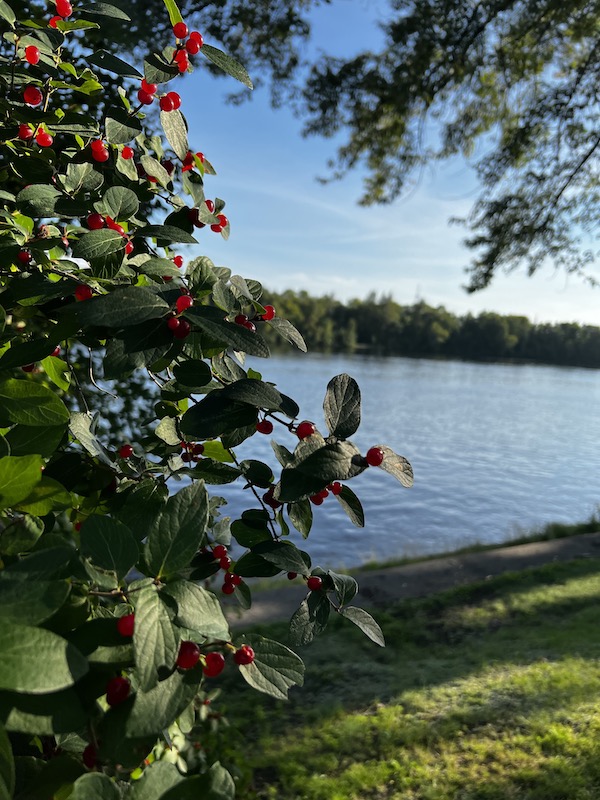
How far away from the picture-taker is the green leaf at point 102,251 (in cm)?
72

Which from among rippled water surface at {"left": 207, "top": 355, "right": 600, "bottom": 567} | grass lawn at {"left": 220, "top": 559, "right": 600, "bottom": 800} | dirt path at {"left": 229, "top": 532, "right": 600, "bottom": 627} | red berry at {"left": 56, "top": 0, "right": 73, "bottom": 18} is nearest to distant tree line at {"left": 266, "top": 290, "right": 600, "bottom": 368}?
rippled water surface at {"left": 207, "top": 355, "right": 600, "bottom": 567}

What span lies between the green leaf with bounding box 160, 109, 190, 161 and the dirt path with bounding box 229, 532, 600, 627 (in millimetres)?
4120

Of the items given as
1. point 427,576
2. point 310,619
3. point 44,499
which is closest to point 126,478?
point 44,499

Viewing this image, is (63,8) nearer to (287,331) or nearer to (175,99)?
(175,99)

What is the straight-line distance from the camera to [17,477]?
525mm

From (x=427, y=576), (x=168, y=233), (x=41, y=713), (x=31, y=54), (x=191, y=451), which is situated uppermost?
(x=31, y=54)

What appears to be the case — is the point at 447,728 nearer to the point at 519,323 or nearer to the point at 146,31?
the point at 146,31

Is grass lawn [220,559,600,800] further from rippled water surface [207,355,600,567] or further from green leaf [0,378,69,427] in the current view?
rippled water surface [207,355,600,567]

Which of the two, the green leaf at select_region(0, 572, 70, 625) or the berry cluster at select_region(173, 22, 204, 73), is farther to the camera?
the berry cluster at select_region(173, 22, 204, 73)

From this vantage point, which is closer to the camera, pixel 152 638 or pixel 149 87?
pixel 152 638

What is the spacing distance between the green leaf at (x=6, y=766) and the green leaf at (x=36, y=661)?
0.21 feet

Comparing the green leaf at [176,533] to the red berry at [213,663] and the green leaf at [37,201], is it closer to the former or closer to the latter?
the red berry at [213,663]

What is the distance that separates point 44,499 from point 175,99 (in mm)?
592

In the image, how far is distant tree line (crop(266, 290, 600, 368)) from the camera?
175 ft
